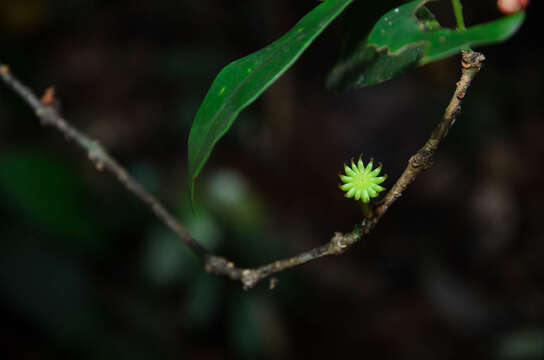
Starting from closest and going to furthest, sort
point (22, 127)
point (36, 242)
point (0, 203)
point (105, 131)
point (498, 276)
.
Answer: point (0, 203) → point (36, 242) → point (498, 276) → point (22, 127) → point (105, 131)

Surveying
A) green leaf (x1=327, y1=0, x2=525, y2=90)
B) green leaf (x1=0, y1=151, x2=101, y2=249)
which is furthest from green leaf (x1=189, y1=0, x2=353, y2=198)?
green leaf (x1=0, y1=151, x2=101, y2=249)

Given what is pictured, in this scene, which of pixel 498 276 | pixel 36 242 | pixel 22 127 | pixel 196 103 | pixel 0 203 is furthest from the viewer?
pixel 196 103

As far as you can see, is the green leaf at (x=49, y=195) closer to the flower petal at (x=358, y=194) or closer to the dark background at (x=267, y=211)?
the dark background at (x=267, y=211)

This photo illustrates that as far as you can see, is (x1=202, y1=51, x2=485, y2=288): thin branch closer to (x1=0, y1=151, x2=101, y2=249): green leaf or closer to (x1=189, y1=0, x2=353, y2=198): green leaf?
(x1=189, y1=0, x2=353, y2=198): green leaf

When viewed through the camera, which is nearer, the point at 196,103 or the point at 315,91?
the point at 196,103

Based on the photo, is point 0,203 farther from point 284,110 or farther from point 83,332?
point 284,110

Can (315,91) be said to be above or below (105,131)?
above

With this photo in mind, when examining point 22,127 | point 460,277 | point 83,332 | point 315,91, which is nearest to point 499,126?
point 460,277

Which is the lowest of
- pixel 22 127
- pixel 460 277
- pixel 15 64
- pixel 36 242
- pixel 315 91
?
pixel 36 242
